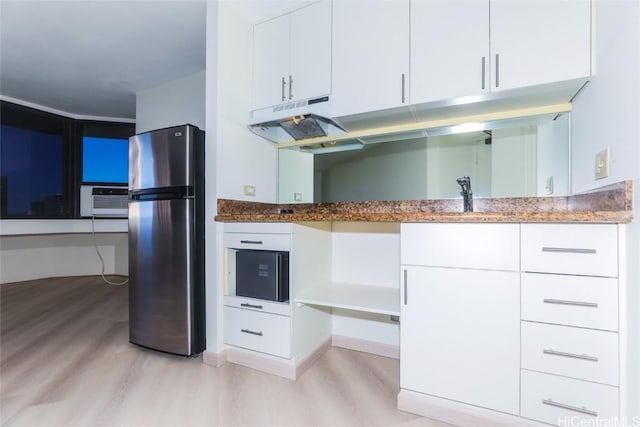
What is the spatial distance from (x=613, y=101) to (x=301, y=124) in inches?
59.5

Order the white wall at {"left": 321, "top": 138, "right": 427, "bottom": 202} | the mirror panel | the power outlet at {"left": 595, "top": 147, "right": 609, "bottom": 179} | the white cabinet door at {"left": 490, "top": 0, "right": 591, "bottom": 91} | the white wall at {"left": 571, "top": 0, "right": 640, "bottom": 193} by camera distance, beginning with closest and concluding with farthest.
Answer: the white wall at {"left": 571, "top": 0, "right": 640, "bottom": 193}, the power outlet at {"left": 595, "top": 147, "right": 609, "bottom": 179}, the white cabinet door at {"left": 490, "top": 0, "right": 591, "bottom": 91}, the mirror panel, the white wall at {"left": 321, "top": 138, "right": 427, "bottom": 202}

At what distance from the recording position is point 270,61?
2068 millimetres

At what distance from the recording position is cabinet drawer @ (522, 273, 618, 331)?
103 cm

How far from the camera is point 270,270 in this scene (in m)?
1.68

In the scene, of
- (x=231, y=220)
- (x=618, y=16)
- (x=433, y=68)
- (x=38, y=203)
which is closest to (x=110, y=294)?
(x=38, y=203)

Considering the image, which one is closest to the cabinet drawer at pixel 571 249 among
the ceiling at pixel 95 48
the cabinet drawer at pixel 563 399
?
the cabinet drawer at pixel 563 399

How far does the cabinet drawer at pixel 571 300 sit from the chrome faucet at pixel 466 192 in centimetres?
60

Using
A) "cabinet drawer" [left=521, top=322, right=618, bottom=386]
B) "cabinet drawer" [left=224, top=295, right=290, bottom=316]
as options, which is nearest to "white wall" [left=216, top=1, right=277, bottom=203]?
"cabinet drawer" [left=224, top=295, right=290, bottom=316]

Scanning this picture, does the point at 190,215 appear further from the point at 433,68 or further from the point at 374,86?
the point at 433,68

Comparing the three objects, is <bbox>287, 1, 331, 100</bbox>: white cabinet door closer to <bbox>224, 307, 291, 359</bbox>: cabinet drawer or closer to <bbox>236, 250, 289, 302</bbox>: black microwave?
<bbox>236, 250, 289, 302</bbox>: black microwave

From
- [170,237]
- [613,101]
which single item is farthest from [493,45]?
A: [170,237]

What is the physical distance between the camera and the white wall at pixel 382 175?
1907mm

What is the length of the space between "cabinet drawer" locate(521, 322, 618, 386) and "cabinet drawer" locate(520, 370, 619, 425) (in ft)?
0.10

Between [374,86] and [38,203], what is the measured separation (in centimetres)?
429
